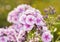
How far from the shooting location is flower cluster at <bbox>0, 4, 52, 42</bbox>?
6.30 feet

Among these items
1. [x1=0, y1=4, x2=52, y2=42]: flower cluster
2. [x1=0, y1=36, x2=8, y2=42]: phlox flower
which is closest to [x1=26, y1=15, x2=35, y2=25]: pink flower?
[x1=0, y1=4, x2=52, y2=42]: flower cluster

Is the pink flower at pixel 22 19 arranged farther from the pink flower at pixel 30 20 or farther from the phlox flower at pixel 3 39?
the phlox flower at pixel 3 39

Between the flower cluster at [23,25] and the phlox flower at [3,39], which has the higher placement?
the flower cluster at [23,25]

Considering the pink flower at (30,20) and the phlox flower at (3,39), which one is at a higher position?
the pink flower at (30,20)

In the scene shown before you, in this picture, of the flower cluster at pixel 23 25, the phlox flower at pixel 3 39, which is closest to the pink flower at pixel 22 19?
the flower cluster at pixel 23 25

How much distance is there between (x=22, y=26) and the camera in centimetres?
194

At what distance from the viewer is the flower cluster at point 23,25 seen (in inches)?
75.5

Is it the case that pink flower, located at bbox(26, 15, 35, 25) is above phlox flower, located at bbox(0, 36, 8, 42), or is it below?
above

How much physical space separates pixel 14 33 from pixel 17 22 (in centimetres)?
9

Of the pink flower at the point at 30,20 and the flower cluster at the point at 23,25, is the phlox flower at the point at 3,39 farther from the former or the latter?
the pink flower at the point at 30,20

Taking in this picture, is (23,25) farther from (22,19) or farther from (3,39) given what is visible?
(3,39)

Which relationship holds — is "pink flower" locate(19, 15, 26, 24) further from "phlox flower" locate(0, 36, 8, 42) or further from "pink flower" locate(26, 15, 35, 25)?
"phlox flower" locate(0, 36, 8, 42)

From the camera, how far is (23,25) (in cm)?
193

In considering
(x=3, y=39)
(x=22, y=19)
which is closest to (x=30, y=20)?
(x=22, y=19)
